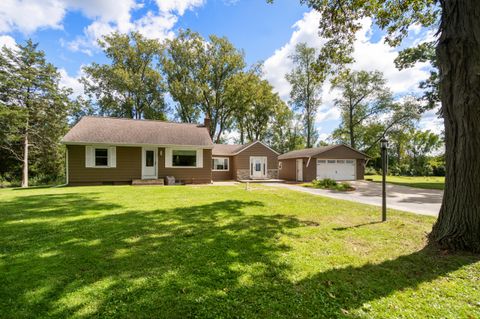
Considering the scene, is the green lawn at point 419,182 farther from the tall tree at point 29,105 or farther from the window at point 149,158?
the tall tree at point 29,105

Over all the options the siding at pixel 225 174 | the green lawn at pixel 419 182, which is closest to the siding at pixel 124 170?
the siding at pixel 225 174

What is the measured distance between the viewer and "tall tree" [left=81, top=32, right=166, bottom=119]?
88.8 ft

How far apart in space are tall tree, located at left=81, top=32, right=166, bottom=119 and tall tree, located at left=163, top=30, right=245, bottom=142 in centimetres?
206

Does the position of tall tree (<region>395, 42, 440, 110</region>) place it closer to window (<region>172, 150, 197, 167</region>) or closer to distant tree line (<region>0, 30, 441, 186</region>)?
distant tree line (<region>0, 30, 441, 186</region>)

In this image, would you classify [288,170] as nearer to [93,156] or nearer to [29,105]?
[93,156]

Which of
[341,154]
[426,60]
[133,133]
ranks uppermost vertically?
[426,60]

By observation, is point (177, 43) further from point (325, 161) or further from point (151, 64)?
point (325, 161)

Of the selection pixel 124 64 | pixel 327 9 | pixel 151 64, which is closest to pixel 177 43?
pixel 151 64

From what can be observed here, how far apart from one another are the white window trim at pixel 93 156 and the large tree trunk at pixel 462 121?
1632 centimetres

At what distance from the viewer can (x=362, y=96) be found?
3256cm

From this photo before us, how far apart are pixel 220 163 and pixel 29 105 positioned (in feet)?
57.6

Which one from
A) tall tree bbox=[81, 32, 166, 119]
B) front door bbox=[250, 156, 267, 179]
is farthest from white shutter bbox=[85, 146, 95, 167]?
tall tree bbox=[81, 32, 166, 119]

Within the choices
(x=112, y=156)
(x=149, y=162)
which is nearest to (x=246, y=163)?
(x=149, y=162)

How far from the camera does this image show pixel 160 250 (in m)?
3.82
